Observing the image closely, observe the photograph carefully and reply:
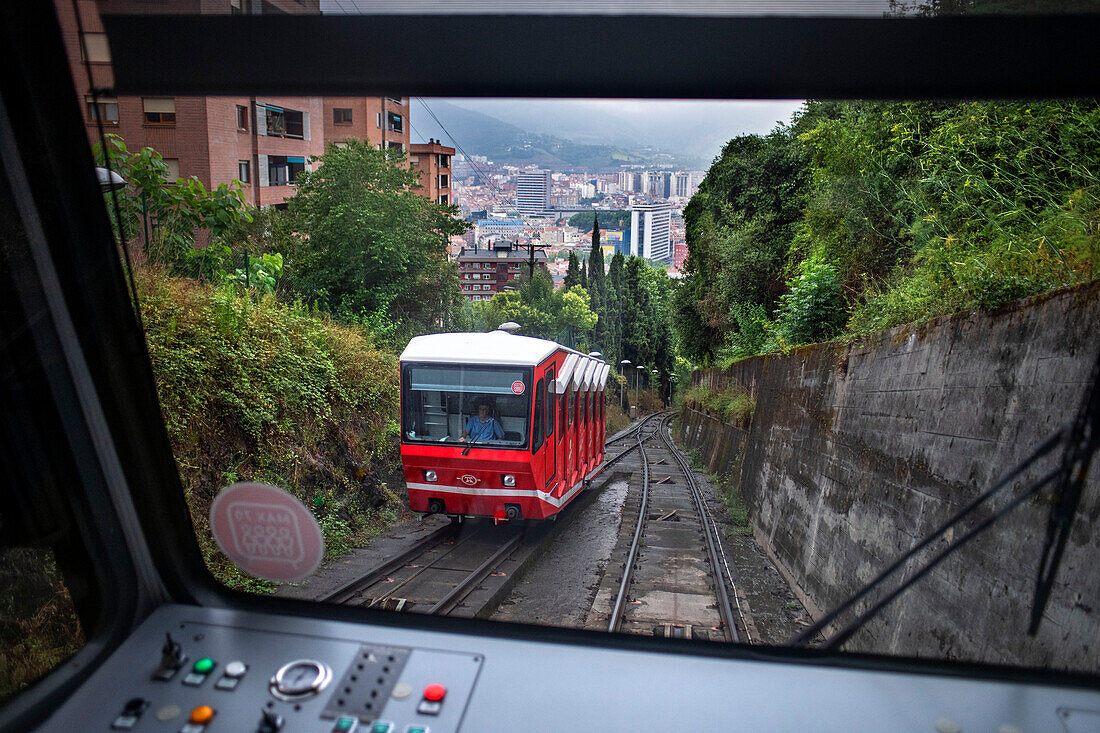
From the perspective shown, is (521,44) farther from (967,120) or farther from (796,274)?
(796,274)

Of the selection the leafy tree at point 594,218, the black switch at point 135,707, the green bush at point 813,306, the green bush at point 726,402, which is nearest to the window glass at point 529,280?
the leafy tree at point 594,218

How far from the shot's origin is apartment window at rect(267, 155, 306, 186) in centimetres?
286

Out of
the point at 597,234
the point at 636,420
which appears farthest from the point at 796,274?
the point at 597,234

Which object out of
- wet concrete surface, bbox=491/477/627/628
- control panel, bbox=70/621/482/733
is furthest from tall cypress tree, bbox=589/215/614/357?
control panel, bbox=70/621/482/733

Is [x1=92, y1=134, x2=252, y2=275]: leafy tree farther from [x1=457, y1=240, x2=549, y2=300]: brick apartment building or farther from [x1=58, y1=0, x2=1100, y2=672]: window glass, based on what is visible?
[x1=457, y1=240, x2=549, y2=300]: brick apartment building

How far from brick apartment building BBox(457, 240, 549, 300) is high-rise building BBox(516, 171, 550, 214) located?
0.25m

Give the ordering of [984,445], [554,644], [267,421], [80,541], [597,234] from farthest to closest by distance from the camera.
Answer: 1. [267,421]
2. [984,445]
3. [597,234]
4. [80,541]
5. [554,644]

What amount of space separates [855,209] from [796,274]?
3444mm

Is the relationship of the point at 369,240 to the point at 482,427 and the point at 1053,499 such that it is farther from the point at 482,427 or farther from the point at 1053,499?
the point at 1053,499

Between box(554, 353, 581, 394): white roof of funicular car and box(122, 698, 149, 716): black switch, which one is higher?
box(554, 353, 581, 394): white roof of funicular car

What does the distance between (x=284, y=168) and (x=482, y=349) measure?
1.95 meters

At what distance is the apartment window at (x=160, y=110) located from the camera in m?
2.06

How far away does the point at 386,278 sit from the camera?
3293 millimetres

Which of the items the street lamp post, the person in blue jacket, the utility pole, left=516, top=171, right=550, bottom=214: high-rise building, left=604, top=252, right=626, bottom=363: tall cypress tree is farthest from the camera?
the street lamp post
